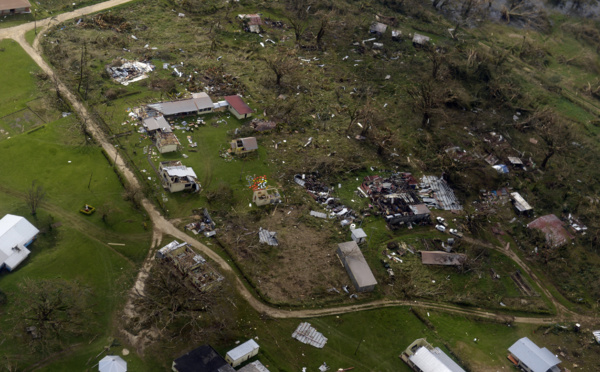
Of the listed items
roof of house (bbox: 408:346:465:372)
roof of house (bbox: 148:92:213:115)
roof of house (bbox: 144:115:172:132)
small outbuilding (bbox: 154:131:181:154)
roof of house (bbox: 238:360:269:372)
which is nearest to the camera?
roof of house (bbox: 238:360:269:372)

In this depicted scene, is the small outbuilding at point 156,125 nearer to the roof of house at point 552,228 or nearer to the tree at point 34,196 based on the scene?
the tree at point 34,196

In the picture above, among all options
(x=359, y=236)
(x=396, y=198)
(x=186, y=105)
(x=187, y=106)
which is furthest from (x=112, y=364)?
(x=186, y=105)

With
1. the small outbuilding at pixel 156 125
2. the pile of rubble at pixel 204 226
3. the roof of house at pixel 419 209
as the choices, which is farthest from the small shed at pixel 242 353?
the small outbuilding at pixel 156 125

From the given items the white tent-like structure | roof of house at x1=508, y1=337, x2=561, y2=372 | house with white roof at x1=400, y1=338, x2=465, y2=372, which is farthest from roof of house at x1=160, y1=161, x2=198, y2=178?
roof of house at x1=508, y1=337, x2=561, y2=372

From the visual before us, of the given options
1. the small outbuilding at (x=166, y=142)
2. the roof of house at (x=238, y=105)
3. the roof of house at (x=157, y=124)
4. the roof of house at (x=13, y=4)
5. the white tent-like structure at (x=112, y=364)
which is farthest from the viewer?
the roof of house at (x=13, y=4)

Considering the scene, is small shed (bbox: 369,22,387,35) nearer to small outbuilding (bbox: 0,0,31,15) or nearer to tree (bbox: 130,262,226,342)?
small outbuilding (bbox: 0,0,31,15)

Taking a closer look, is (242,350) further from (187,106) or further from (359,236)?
(187,106)
